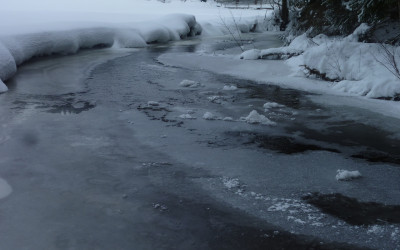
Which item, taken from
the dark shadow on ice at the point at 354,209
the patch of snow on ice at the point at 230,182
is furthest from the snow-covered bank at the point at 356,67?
the patch of snow on ice at the point at 230,182

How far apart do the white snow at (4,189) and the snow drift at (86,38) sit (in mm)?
4116

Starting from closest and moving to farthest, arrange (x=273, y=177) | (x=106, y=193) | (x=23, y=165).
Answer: (x=106, y=193) < (x=273, y=177) < (x=23, y=165)

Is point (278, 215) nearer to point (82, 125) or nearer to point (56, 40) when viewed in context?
point (82, 125)

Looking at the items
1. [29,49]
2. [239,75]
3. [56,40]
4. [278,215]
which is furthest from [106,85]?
[278,215]

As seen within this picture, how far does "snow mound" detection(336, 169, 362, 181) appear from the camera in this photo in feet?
12.2

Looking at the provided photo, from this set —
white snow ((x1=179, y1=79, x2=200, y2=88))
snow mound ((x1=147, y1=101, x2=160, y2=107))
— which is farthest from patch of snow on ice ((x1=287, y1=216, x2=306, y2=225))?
white snow ((x1=179, y1=79, x2=200, y2=88))

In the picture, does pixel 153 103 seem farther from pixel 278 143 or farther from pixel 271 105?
pixel 278 143

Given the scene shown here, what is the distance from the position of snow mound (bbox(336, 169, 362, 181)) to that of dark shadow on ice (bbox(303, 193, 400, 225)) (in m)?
0.32

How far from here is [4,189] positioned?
11.8ft

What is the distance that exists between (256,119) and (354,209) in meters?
2.43

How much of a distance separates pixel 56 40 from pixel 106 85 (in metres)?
4.67

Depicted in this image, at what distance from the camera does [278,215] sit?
3.14 m

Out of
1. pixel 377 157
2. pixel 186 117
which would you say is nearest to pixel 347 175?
pixel 377 157

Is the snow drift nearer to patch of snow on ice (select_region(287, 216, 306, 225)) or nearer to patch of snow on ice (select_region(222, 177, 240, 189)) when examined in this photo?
patch of snow on ice (select_region(222, 177, 240, 189))
